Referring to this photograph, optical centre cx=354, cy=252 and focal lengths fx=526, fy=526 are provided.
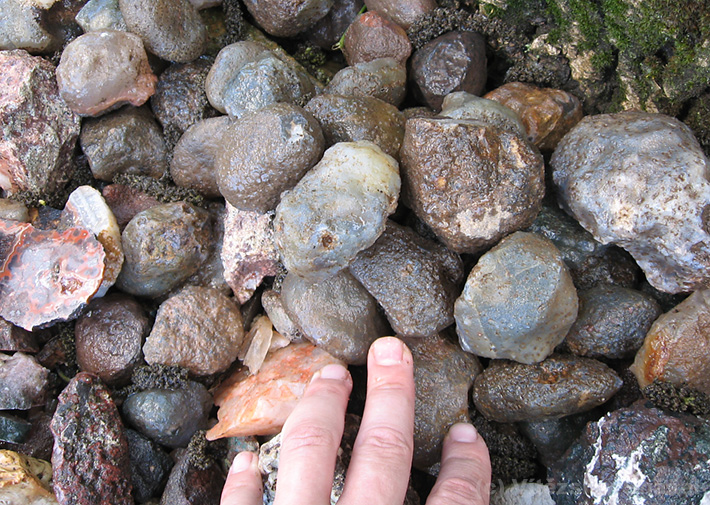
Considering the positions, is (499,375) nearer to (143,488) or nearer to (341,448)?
(341,448)

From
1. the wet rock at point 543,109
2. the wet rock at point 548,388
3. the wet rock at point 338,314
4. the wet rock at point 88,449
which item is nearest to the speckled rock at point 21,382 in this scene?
the wet rock at point 88,449

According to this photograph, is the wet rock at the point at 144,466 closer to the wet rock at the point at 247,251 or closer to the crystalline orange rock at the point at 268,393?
the crystalline orange rock at the point at 268,393

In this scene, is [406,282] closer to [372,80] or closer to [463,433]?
[463,433]

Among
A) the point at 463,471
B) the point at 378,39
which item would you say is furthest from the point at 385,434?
the point at 378,39

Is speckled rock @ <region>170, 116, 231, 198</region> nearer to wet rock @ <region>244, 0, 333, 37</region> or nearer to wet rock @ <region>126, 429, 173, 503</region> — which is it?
wet rock @ <region>244, 0, 333, 37</region>

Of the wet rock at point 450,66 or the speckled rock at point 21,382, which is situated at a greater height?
the wet rock at point 450,66
